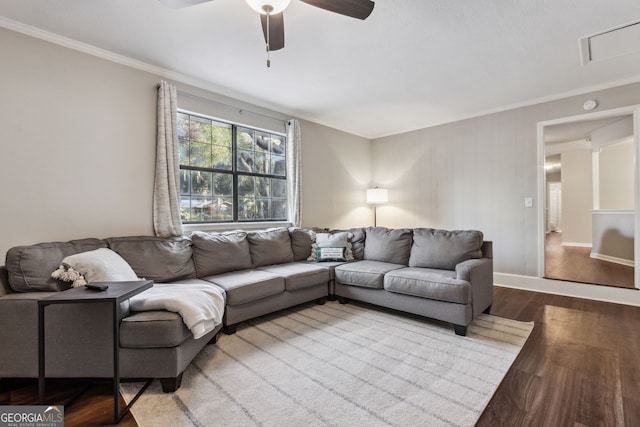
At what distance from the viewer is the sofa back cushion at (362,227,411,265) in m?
3.41

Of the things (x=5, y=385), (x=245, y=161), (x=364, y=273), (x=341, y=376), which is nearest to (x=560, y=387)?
(x=341, y=376)

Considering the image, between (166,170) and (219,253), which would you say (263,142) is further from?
(219,253)

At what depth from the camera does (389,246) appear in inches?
137

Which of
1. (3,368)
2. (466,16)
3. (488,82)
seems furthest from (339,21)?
(3,368)

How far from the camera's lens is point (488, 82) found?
3291 millimetres

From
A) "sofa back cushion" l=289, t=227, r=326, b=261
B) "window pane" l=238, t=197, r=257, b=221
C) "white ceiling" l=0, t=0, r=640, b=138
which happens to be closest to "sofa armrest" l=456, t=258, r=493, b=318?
"sofa back cushion" l=289, t=227, r=326, b=261

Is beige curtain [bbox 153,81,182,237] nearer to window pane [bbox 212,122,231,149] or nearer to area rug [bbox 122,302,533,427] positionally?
window pane [bbox 212,122,231,149]

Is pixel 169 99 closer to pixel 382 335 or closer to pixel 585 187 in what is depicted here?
pixel 382 335

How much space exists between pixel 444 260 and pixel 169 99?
10.9ft

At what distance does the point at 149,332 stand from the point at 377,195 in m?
4.25

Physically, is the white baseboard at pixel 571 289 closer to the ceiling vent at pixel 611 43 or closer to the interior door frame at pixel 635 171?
the interior door frame at pixel 635 171

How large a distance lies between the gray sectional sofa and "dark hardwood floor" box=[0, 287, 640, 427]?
6.8 inches

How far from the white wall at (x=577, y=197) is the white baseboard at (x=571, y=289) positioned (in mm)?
4549

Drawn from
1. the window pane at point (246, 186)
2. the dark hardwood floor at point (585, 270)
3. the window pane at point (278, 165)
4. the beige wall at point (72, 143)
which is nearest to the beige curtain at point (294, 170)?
the window pane at point (278, 165)
